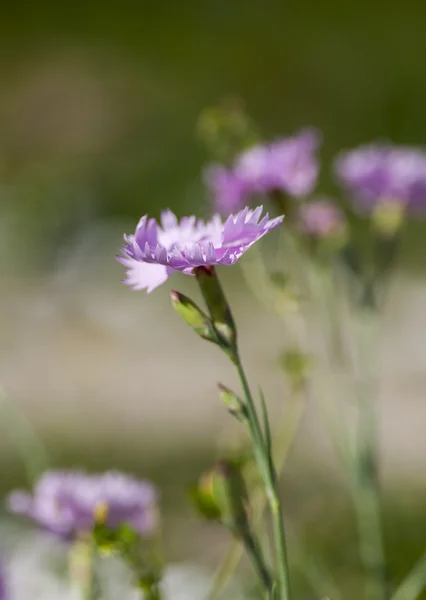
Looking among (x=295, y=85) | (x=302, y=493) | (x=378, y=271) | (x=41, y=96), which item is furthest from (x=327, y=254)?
(x=41, y=96)

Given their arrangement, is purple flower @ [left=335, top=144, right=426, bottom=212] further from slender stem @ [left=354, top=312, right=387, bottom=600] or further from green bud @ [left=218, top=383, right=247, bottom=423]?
green bud @ [left=218, top=383, right=247, bottom=423]

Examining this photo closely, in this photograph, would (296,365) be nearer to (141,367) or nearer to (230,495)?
(230,495)

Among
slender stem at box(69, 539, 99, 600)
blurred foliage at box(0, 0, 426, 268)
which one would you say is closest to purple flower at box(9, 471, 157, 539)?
slender stem at box(69, 539, 99, 600)

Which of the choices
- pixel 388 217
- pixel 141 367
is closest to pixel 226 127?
pixel 388 217

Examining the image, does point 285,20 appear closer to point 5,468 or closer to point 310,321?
point 310,321

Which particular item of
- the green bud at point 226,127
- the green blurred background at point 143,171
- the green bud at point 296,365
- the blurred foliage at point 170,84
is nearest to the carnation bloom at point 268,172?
the green bud at point 226,127

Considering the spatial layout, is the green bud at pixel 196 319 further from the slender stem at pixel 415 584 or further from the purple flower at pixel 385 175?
the purple flower at pixel 385 175
